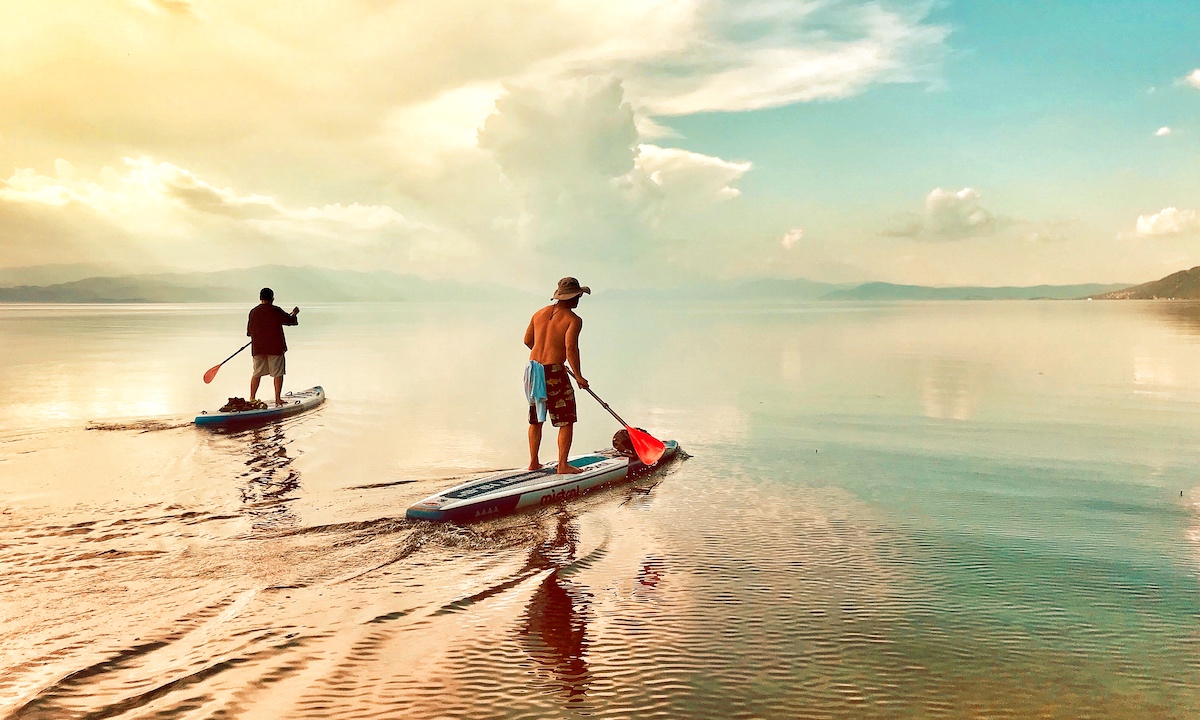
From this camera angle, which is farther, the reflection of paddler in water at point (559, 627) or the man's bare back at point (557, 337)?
the man's bare back at point (557, 337)

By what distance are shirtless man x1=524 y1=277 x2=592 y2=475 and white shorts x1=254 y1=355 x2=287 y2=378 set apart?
8877mm

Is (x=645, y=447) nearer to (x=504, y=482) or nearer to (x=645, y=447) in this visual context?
(x=645, y=447)

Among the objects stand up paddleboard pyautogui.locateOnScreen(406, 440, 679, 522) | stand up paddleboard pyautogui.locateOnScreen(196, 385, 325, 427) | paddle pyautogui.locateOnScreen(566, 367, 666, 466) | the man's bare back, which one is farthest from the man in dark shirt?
stand up paddleboard pyautogui.locateOnScreen(406, 440, 679, 522)

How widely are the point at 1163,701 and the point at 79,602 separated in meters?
7.89

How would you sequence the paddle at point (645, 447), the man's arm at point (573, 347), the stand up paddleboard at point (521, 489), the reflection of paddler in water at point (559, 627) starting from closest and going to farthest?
the reflection of paddler in water at point (559, 627) → the stand up paddleboard at point (521, 489) → the man's arm at point (573, 347) → the paddle at point (645, 447)

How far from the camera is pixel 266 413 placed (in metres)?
16.3

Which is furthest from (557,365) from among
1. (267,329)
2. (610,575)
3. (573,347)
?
(267,329)

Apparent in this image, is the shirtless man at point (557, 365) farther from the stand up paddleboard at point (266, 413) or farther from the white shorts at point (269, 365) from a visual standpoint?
the white shorts at point (269, 365)

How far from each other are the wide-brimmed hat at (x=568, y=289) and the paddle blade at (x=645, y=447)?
93.7 inches

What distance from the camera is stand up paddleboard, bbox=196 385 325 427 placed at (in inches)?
604

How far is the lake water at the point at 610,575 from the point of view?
16.8ft

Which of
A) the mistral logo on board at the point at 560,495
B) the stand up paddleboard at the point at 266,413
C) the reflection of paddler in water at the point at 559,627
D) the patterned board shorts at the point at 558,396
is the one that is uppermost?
the patterned board shorts at the point at 558,396

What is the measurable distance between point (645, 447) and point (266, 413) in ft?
29.2

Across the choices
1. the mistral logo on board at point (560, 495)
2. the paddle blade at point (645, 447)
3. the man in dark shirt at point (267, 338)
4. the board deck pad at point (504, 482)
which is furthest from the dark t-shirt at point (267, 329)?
the mistral logo on board at point (560, 495)
